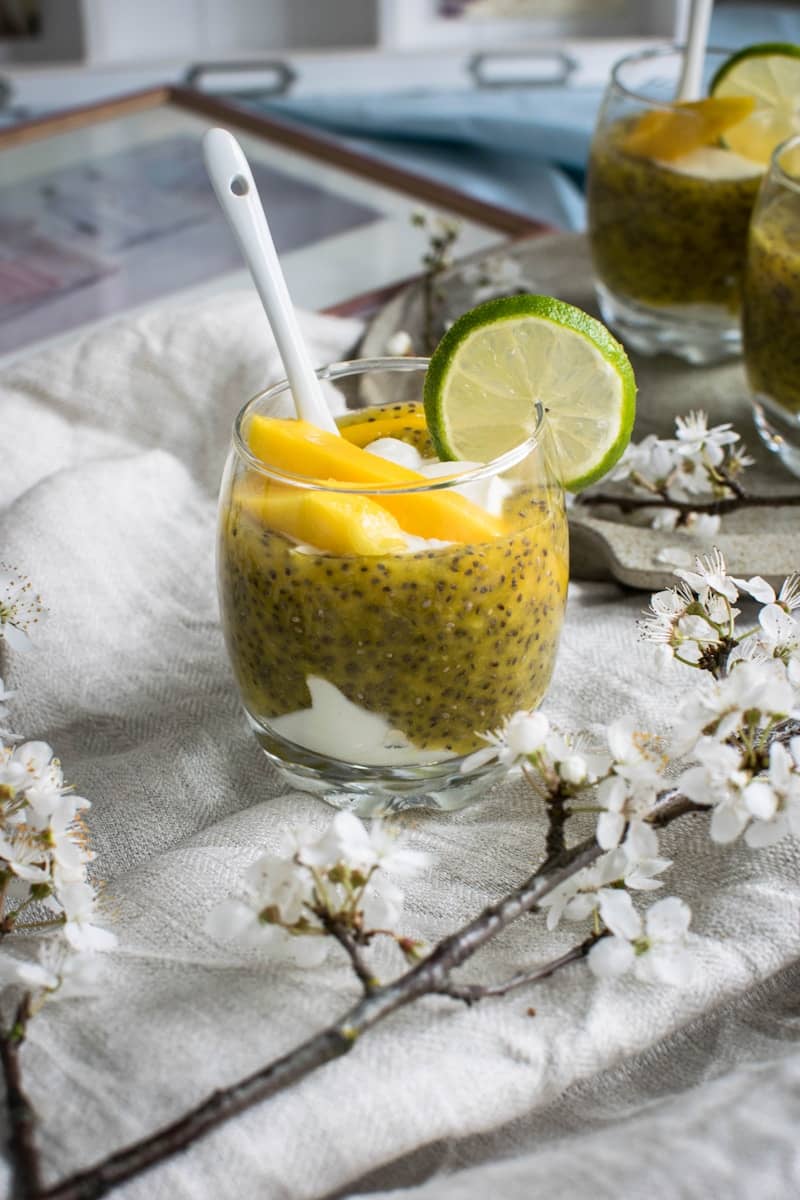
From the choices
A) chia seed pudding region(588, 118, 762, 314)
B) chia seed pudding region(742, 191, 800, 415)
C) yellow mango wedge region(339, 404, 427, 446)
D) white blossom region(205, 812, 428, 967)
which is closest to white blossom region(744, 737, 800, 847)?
white blossom region(205, 812, 428, 967)

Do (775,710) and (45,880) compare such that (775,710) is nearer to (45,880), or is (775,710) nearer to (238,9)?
(45,880)

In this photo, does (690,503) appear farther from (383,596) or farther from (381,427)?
(383,596)

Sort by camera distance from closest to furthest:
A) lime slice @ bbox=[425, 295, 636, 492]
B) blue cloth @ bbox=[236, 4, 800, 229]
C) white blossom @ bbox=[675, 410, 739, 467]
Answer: lime slice @ bbox=[425, 295, 636, 492] < white blossom @ bbox=[675, 410, 739, 467] < blue cloth @ bbox=[236, 4, 800, 229]

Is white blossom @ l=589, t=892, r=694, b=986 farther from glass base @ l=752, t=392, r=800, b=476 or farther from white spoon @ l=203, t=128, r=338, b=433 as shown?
glass base @ l=752, t=392, r=800, b=476

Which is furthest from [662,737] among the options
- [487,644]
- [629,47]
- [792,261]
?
[629,47]

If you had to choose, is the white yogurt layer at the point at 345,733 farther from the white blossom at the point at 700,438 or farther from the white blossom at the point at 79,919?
the white blossom at the point at 700,438

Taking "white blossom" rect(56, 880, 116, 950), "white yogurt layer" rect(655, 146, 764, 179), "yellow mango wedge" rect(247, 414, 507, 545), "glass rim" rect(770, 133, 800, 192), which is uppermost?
"glass rim" rect(770, 133, 800, 192)

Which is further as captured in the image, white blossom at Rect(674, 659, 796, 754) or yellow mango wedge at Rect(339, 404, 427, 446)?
yellow mango wedge at Rect(339, 404, 427, 446)
